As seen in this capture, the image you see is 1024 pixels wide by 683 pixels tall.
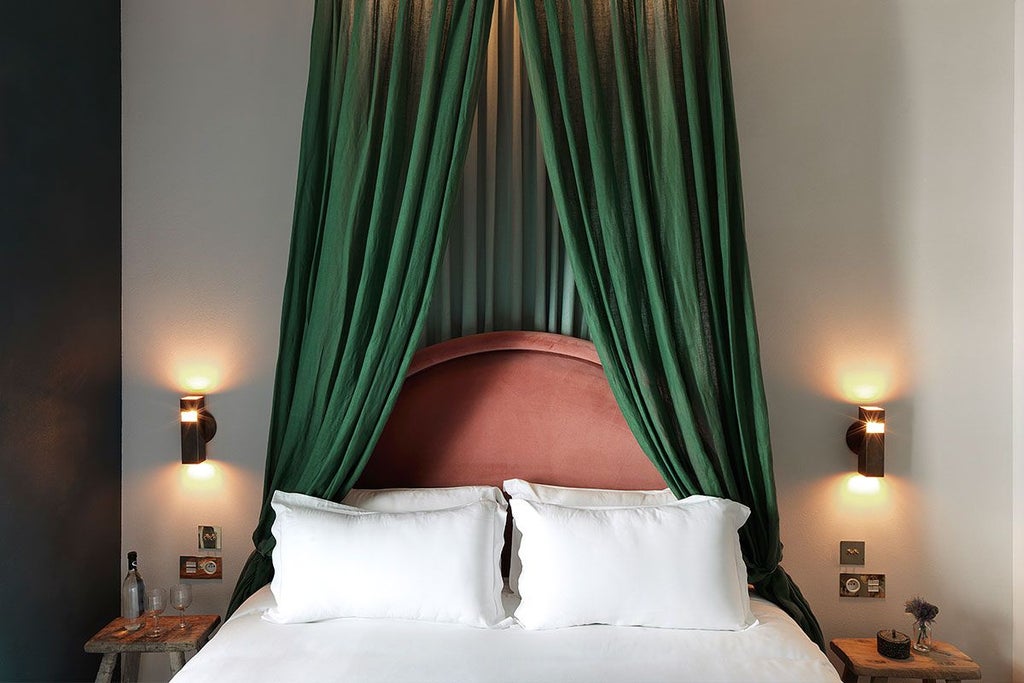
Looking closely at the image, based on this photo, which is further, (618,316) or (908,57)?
(908,57)

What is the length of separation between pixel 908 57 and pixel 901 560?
1878mm

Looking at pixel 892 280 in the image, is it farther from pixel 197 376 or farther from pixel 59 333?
pixel 59 333

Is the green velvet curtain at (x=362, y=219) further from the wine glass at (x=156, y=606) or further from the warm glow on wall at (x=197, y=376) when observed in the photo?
the warm glow on wall at (x=197, y=376)

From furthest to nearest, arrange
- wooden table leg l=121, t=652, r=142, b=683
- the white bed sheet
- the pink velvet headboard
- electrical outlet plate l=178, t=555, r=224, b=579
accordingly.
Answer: electrical outlet plate l=178, t=555, r=224, b=579
wooden table leg l=121, t=652, r=142, b=683
the pink velvet headboard
the white bed sheet

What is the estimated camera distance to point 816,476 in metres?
2.94

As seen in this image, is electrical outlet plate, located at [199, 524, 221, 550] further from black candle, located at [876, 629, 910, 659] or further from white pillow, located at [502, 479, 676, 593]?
black candle, located at [876, 629, 910, 659]

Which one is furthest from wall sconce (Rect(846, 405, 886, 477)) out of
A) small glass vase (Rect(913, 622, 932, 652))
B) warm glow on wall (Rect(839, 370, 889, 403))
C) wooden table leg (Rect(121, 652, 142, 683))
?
wooden table leg (Rect(121, 652, 142, 683))

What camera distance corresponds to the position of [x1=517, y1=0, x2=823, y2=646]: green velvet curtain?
257 cm

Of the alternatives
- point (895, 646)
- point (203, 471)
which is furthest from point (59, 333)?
point (895, 646)

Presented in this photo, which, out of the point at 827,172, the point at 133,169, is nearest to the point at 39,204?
the point at 133,169

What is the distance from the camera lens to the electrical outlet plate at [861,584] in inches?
115

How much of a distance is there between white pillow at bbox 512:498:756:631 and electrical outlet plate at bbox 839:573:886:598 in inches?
29.9

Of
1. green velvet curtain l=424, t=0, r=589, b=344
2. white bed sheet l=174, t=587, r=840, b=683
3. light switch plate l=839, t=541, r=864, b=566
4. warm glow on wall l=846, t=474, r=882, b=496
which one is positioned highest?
green velvet curtain l=424, t=0, r=589, b=344

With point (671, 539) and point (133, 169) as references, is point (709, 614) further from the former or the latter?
point (133, 169)
